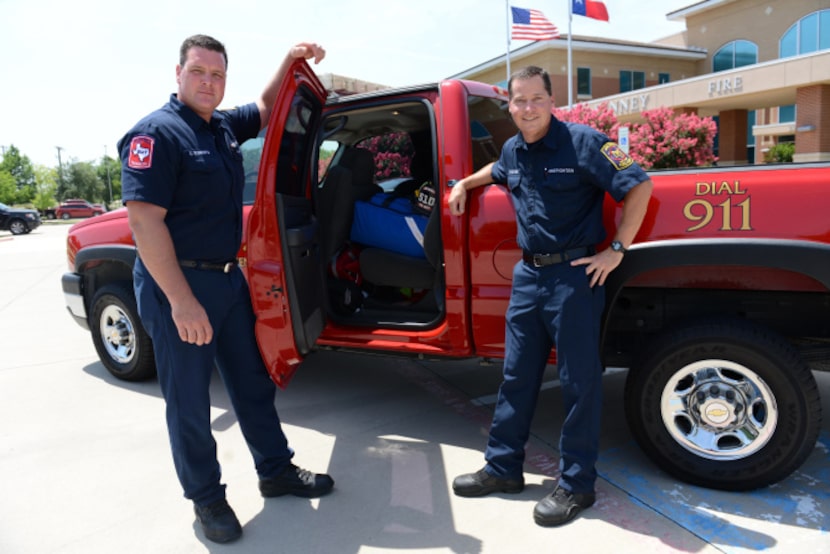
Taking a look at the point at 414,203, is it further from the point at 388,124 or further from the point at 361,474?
the point at 361,474

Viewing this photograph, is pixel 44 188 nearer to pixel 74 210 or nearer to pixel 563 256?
pixel 74 210

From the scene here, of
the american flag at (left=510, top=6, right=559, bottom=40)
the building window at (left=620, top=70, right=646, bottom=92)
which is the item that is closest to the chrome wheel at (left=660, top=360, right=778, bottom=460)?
the american flag at (left=510, top=6, right=559, bottom=40)

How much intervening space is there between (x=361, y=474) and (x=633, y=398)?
136 centimetres

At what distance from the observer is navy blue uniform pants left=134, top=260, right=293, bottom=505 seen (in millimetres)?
2516

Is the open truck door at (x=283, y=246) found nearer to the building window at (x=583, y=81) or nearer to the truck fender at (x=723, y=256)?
the truck fender at (x=723, y=256)

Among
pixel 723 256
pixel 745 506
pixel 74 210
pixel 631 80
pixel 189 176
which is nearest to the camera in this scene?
pixel 189 176

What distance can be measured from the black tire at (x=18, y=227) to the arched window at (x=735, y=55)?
35292 millimetres

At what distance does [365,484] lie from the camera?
2988 millimetres

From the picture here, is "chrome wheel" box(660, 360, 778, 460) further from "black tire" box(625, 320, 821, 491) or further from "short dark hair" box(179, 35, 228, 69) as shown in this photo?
"short dark hair" box(179, 35, 228, 69)

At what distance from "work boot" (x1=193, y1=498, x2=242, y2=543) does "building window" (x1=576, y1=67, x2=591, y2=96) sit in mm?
34117

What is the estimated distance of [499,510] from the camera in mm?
2730

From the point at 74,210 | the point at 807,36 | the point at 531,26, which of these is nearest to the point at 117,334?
the point at 531,26

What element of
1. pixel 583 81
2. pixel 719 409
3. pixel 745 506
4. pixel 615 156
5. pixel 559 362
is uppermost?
pixel 583 81

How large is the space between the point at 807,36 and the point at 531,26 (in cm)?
1697
